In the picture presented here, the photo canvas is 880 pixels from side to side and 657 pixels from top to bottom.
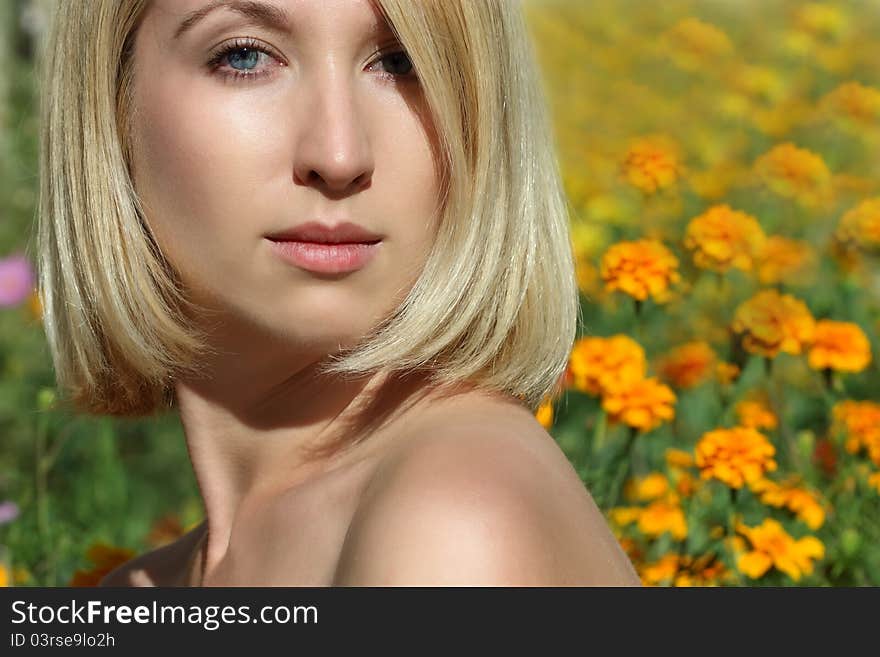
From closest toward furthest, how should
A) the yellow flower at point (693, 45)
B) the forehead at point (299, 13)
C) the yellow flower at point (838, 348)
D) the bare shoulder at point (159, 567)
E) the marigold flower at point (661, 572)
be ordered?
the forehead at point (299, 13)
the bare shoulder at point (159, 567)
the marigold flower at point (661, 572)
the yellow flower at point (838, 348)
the yellow flower at point (693, 45)

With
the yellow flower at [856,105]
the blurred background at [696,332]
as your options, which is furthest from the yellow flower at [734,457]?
the yellow flower at [856,105]

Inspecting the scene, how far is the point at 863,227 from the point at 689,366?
0.45 meters

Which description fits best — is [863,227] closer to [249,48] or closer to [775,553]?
[775,553]

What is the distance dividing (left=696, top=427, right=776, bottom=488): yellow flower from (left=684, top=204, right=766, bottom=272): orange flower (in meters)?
0.41

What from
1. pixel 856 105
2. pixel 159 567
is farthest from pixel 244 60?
pixel 856 105

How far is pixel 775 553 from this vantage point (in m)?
2.24

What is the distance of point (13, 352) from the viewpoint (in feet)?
14.9

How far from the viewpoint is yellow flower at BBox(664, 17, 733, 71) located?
4.29 m

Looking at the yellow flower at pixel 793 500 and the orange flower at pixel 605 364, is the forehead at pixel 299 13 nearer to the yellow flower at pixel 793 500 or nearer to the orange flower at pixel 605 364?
the orange flower at pixel 605 364

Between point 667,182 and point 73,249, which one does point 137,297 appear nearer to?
point 73,249

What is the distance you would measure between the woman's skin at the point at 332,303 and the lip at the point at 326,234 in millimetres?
10

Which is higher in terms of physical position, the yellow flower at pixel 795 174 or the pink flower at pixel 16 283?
the yellow flower at pixel 795 174

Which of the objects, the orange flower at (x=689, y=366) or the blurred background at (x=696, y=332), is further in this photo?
the orange flower at (x=689, y=366)

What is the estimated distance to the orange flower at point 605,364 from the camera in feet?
8.04
